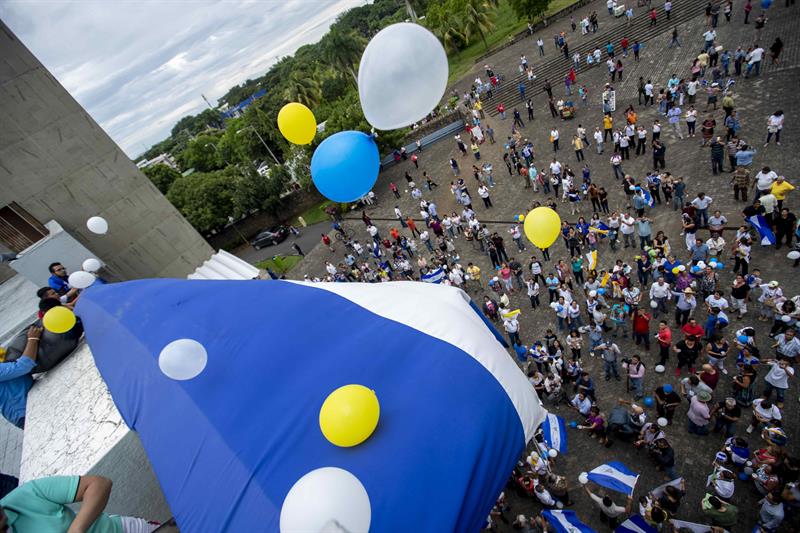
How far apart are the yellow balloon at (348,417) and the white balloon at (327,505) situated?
0.36 metres

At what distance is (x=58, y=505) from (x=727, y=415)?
8816 millimetres

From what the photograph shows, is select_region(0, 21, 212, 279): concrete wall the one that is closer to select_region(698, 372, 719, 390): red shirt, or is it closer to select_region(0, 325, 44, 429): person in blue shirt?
select_region(0, 325, 44, 429): person in blue shirt

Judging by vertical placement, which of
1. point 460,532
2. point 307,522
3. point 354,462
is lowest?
point 460,532

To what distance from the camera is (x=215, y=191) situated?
3042 cm

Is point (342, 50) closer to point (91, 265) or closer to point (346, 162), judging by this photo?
point (91, 265)

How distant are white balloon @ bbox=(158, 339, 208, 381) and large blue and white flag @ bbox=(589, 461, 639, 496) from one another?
568 cm

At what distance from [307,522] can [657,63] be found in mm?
25041

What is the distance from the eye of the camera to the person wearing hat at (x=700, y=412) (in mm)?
6559

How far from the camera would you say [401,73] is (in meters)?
4.90

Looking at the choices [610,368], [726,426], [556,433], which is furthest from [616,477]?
[610,368]

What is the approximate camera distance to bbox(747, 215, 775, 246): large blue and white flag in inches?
357

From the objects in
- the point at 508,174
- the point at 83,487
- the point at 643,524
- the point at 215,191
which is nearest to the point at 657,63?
the point at 508,174

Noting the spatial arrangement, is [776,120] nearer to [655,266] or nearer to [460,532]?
[655,266]

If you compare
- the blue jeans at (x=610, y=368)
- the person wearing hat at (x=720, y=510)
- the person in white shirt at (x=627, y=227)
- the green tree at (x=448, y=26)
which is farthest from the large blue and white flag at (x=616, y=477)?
the green tree at (x=448, y=26)
